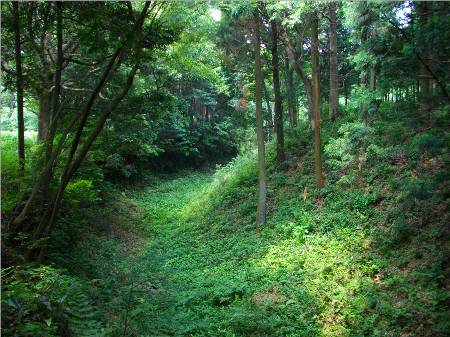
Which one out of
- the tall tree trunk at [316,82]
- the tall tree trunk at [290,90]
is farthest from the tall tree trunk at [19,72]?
the tall tree trunk at [290,90]

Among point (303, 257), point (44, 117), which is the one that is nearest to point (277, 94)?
point (303, 257)

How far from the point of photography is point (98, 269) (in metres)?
9.20

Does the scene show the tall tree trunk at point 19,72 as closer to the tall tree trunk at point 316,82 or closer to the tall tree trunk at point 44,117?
the tall tree trunk at point 44,117

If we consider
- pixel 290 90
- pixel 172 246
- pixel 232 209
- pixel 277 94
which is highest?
pixel 290 90

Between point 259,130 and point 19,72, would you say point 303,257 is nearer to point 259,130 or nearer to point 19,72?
point 259,130

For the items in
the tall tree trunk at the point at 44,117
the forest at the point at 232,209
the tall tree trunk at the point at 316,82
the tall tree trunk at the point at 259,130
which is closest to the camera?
the forest at the point at 232,209

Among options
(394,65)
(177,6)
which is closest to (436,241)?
(394,65)

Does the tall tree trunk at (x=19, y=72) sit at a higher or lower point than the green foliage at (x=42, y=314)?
higher

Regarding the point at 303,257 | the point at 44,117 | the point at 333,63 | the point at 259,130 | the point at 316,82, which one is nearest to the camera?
the point at 303,257

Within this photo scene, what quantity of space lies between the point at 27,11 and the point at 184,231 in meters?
10.4

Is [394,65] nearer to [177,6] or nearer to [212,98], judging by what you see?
[177,6]

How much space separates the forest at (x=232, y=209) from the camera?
21.7 ft

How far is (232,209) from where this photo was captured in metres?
15.9

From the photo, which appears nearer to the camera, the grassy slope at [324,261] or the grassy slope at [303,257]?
→ the grassy slope at [303,257]
